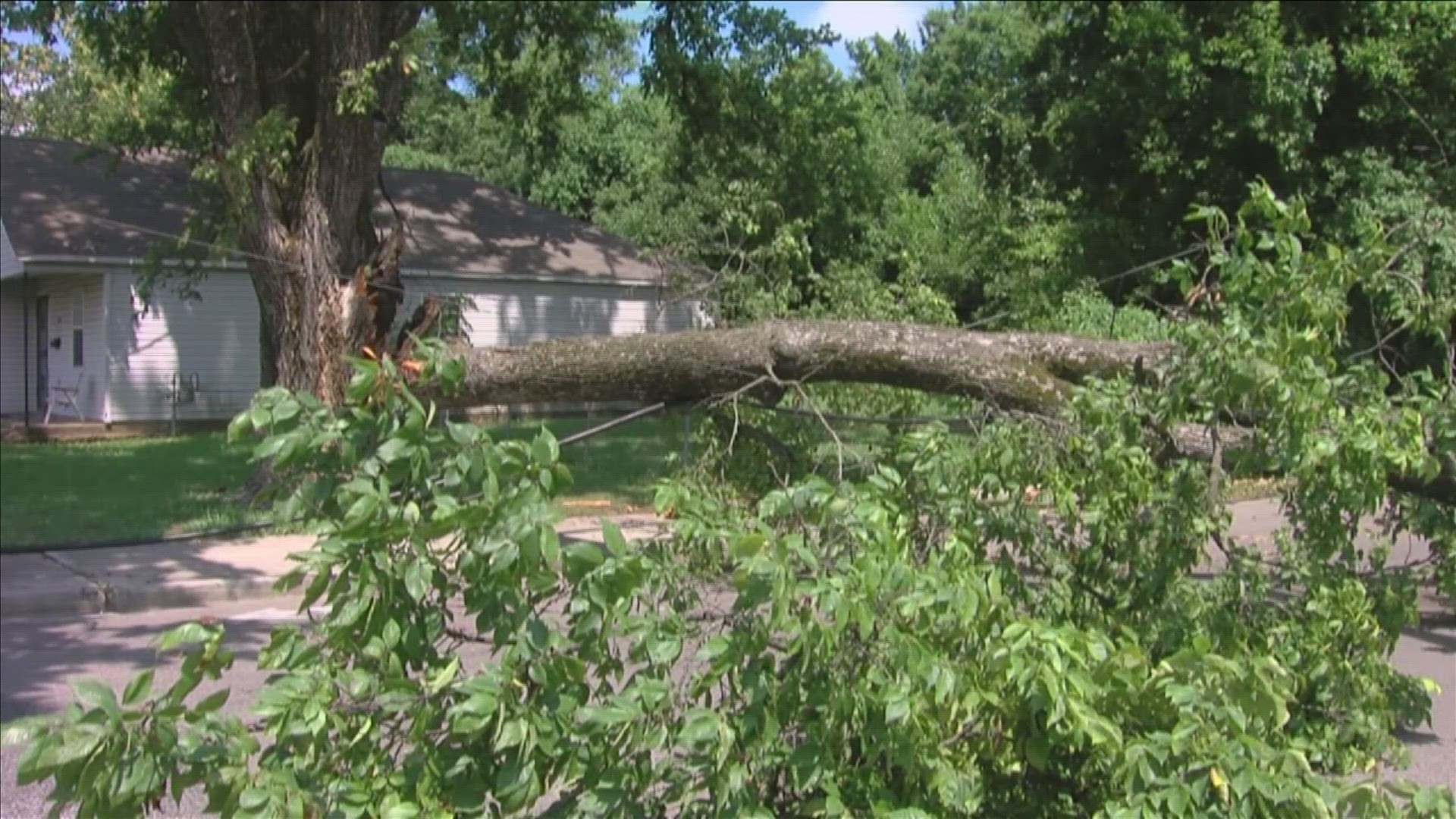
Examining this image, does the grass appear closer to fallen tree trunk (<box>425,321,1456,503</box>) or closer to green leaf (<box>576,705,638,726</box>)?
fallen tree trunk (<box>425,321,1456,503</box>)

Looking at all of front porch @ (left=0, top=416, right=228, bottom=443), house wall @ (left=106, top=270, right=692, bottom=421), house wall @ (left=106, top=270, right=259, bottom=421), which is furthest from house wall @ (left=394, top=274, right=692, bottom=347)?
front porch @ (left=0, top=416, right=228, bottom=443)

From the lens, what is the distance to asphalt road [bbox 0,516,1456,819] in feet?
19.9

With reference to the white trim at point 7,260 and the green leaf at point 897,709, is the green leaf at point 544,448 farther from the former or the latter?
the white trim at point 7,260

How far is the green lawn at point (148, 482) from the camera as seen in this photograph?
13078mm

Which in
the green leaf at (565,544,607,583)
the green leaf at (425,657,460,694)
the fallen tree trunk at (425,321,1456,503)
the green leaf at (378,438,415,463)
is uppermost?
the fallen tree trunk at (425,321,1456,503)

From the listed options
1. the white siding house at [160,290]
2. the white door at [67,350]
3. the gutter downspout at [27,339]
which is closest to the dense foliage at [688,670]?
the white siding house at [160,290]

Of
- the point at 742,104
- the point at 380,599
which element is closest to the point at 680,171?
the point at 742,104

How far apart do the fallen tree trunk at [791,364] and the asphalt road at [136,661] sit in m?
2.45

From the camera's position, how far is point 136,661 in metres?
8.60

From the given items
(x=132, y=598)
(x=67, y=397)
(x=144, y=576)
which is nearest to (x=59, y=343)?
(x=67, y=397)

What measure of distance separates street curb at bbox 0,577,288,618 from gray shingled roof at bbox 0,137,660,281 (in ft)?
29.4

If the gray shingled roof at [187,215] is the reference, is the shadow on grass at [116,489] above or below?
below

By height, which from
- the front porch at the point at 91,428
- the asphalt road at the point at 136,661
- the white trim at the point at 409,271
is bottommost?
the asphalt road at the point at 136,661

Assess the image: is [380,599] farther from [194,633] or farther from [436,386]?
[436,386]
